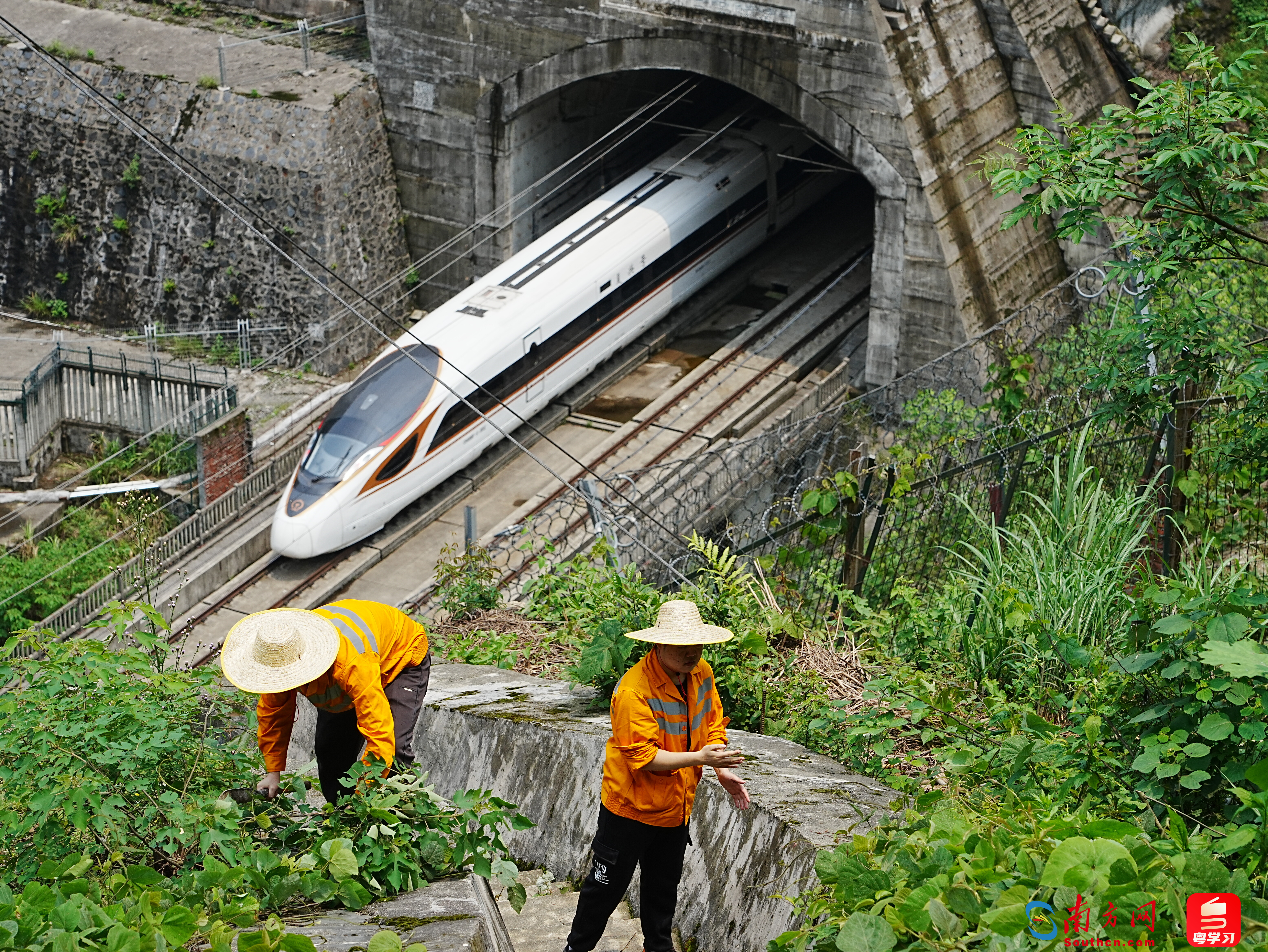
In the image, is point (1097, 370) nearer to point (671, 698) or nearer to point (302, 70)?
point (671, 698)

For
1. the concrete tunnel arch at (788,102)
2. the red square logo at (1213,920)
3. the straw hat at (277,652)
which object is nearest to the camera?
the red square logo at (1213,920)

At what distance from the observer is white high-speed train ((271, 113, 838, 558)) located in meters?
18.3

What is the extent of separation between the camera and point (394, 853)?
4859 mm

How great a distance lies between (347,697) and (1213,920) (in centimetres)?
351

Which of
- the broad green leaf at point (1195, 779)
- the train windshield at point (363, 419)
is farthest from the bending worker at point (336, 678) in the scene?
the train windshield at point (363, 419)

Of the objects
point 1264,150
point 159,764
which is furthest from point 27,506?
point 1264,150

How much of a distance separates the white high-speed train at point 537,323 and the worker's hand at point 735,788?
11.0 meters

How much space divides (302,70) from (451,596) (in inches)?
640

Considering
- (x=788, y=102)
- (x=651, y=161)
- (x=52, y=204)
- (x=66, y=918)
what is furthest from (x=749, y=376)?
(x=66, y=918)

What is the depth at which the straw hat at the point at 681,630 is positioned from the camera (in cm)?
519

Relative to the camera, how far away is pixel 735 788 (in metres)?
5.16

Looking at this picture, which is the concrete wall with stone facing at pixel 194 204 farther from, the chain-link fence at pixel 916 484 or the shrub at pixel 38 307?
the chain-link fence at pixel 916 484

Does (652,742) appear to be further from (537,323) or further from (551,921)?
(537,323)

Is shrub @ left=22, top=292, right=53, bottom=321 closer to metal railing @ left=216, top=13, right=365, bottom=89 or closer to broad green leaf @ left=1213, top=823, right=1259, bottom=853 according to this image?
metal railing @ left=216, top=13, right=365, bottom=89
